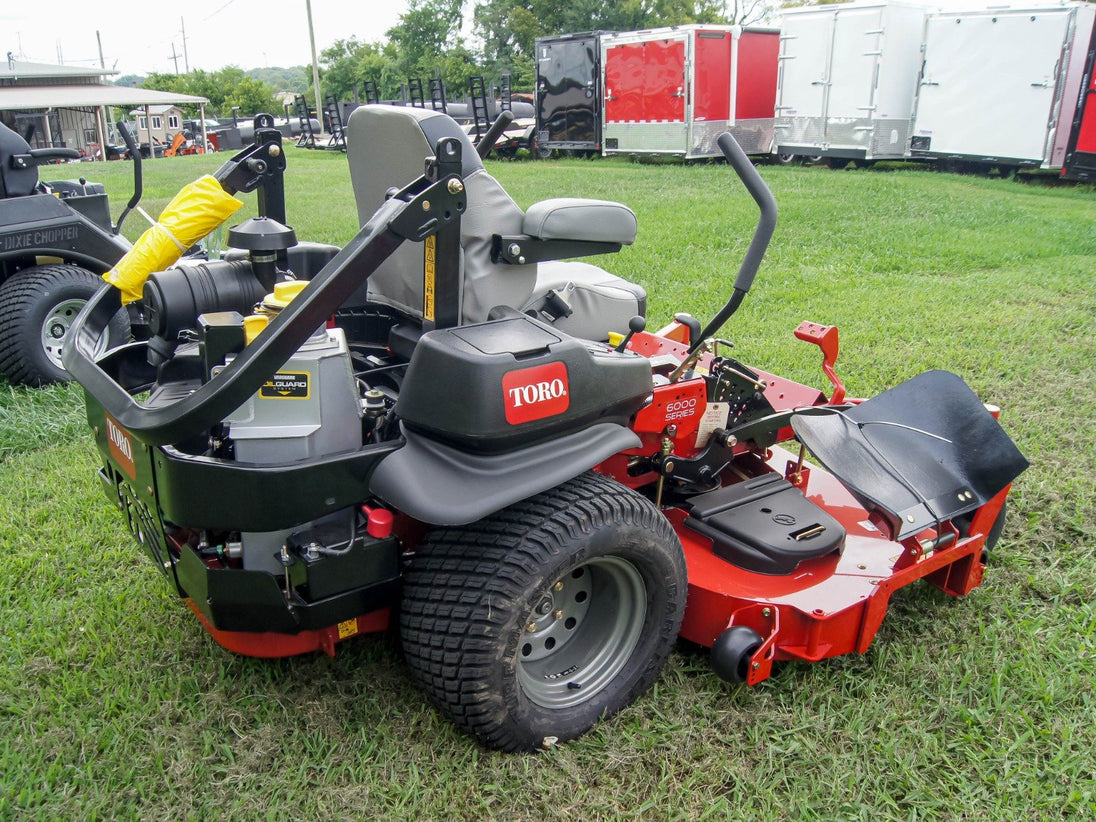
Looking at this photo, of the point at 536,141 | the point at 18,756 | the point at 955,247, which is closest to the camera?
the point at 18,756

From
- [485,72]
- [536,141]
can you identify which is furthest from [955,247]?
[485,72]

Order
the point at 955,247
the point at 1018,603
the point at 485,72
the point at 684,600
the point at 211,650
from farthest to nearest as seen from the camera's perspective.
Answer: the point at 485,72
the point at 955,247
the point at 1018,603
the point at 211,650
the point at 684,600

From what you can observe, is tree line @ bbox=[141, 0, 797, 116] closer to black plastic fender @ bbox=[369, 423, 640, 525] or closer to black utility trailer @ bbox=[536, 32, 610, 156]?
black utility trailer @ bbox=[536, 32, 610, 156]

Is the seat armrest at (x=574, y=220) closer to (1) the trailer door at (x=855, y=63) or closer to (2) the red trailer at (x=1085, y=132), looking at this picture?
(2) the red trailer at (x=1085, y=132)

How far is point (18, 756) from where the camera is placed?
2.26 metres

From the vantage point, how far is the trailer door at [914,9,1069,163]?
12672 millimetres

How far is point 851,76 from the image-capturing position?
1455 centimetres

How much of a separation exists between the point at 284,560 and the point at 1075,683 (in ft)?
7.31

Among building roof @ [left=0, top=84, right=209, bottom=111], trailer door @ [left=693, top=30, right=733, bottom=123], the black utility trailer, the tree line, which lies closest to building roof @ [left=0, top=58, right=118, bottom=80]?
building roof @ [left=0, top=84, right=209, bottom=111]

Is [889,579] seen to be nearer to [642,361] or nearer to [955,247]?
[642,361]

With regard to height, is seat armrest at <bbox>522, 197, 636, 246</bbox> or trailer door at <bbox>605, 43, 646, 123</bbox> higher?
trailer door at <bbox>605, 43, 646, 123</bbox>

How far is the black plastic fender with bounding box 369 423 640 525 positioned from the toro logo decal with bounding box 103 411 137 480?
66 cm

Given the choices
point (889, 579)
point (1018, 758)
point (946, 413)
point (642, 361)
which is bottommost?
point (1018, 758)

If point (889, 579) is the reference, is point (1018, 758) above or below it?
below
